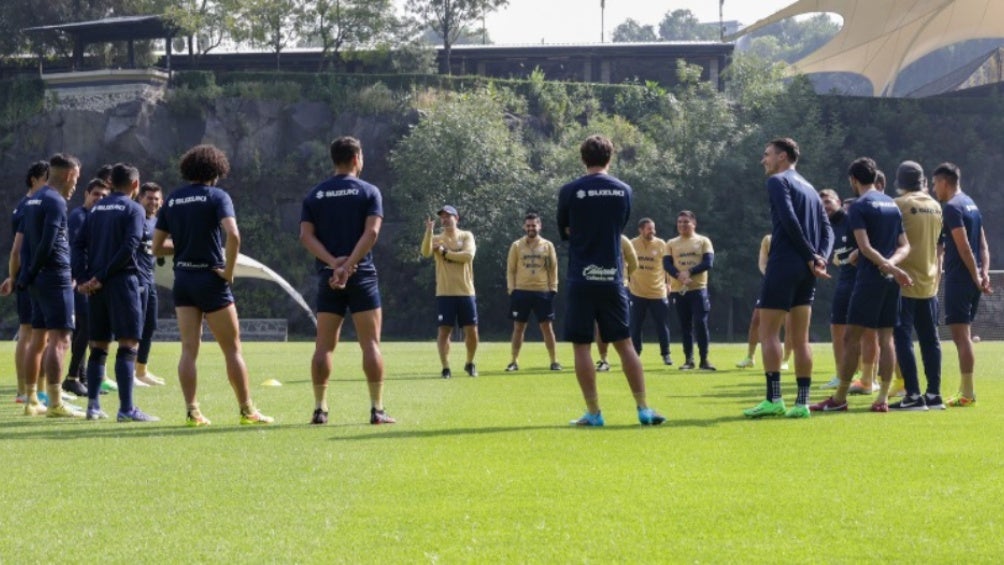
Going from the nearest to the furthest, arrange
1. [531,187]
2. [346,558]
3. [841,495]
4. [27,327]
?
[346,558] < [841,495] < [27,327] < [531,187]

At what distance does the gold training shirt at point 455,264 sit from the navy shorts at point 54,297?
24.5 feet

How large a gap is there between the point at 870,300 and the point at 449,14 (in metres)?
67.4

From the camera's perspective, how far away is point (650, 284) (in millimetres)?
22750

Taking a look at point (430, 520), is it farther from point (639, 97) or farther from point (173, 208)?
point (639, 97)

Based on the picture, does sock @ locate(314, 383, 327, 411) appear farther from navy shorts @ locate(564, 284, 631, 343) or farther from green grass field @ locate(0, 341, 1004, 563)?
navy shorts @ locate(564, 284, 631, 343)

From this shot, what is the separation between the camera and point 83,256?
49.5 feet

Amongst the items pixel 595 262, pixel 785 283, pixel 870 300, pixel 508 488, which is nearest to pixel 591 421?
pixel 595 262

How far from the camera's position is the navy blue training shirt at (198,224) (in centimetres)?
1116

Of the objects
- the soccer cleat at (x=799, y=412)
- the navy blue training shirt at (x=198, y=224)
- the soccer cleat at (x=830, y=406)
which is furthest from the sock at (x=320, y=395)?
A: the soccer cleat at (x=830, y=406)

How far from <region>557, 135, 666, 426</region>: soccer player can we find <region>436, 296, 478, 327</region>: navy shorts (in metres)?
8.78

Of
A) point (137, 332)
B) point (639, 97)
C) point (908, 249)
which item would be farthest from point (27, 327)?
point (639, 97)

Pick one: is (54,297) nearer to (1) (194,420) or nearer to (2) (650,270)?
(1) (194,420)

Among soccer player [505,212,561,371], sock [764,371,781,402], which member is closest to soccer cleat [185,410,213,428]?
sock [764,371,781,402]

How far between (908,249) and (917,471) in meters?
4.57
